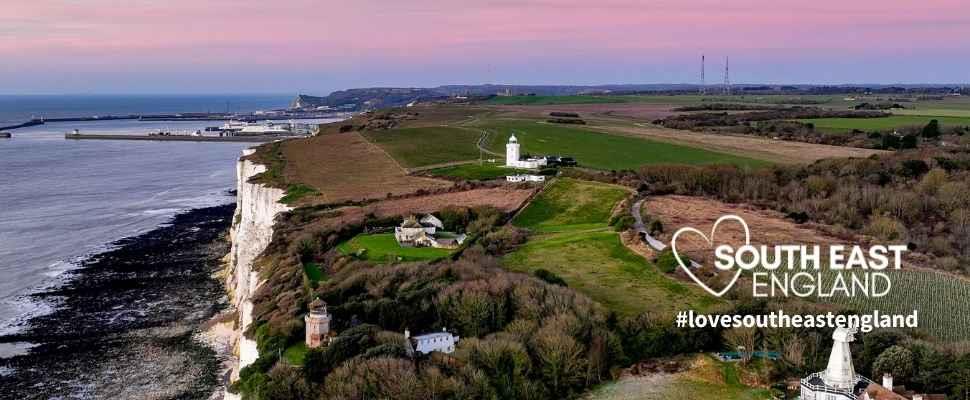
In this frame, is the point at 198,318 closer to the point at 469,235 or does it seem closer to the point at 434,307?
the point at 469,235

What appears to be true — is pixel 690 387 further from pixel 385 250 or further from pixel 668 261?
pixel 385 250

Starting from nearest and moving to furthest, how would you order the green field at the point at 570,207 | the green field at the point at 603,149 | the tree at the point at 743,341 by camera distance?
the tree at the point at 743,341
the green field at the point at 570,207
the green field at the point at 603,149

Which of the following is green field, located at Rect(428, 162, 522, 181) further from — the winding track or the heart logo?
Result: the heart logo

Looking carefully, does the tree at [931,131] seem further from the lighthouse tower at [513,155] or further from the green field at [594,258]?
the green field at [594,258]

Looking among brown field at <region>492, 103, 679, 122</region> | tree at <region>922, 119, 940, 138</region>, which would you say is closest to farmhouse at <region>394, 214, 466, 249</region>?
tree at <region>922, 119, 940, 138</region>

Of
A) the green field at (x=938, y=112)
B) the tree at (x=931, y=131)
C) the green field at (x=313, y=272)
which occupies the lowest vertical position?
the green field at (x=313, y=272)

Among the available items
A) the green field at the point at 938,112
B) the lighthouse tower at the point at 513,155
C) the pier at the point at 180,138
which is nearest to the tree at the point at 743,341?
the lighthouse tower at the point at 513,155
